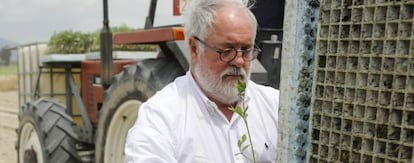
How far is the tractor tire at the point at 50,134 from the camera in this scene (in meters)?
4.81

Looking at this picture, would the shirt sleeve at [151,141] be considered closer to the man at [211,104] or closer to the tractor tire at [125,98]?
the man at [211,104]

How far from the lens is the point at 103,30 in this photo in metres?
4.86

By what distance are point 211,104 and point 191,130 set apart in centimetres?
15

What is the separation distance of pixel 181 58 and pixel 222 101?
4.33ft

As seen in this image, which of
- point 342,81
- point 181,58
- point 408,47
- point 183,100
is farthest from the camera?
point 181,58

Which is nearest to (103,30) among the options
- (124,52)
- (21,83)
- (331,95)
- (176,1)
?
(124,52)

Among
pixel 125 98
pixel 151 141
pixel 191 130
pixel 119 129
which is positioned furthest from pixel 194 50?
pixel 119 129

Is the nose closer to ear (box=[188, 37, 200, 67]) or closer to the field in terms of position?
ear (box=[188, 37, 200, 67])

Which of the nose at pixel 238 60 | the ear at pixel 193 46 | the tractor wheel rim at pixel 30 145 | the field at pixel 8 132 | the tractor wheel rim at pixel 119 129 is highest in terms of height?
the ear at pixel 193 46

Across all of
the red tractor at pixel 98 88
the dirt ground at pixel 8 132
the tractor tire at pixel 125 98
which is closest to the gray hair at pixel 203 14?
the red tractor at pixel 98 88

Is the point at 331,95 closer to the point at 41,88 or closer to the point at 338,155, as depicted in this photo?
the point at 338,155

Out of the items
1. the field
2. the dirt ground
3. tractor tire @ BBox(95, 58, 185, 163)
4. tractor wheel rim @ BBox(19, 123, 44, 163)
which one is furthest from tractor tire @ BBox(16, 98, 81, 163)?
the field

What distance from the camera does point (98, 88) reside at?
17.3 feet

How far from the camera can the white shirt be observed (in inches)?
73.8
